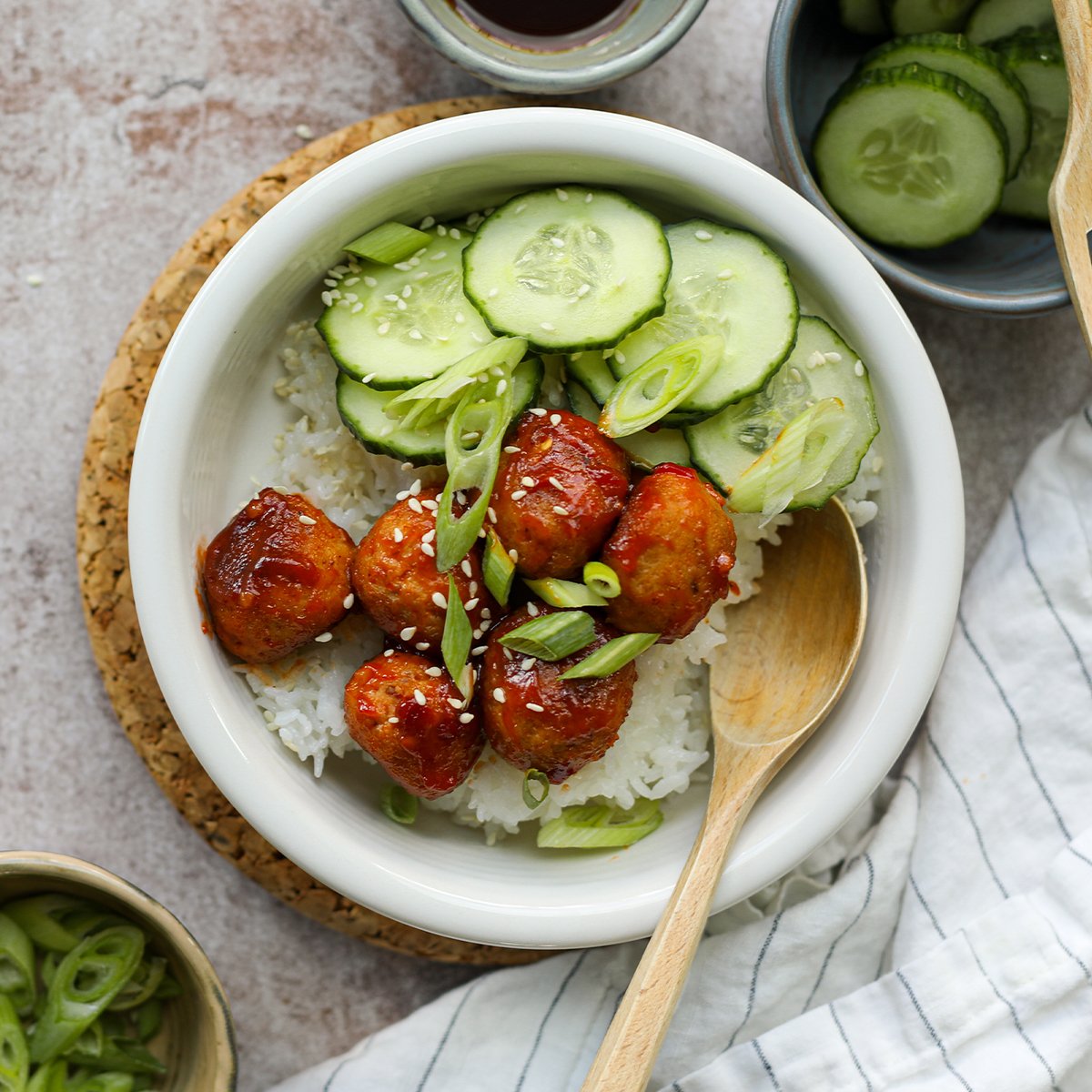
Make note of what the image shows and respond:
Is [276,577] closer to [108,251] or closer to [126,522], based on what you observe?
[126,522]

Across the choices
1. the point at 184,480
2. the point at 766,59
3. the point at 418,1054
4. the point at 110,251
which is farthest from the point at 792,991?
the point at 110,251

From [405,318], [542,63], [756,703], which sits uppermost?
[542,63]

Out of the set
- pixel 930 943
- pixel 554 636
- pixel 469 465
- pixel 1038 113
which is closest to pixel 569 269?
pixel 469 465

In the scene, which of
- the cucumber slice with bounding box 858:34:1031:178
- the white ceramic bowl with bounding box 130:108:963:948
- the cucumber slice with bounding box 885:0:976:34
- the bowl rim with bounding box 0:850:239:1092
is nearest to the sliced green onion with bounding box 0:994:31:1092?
the bowl rim with bounding box 0:850:239:1092

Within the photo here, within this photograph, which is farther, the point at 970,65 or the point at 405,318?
the point at 970,65

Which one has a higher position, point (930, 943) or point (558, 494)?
point (558, 494)

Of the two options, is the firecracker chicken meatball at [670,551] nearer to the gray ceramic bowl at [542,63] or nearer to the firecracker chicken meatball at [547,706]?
the firecracker chicken meatball at [547,706]

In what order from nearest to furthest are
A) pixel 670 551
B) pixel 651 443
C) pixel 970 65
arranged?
pixel 670 551 → pixel 651 443 → pixel 970 65

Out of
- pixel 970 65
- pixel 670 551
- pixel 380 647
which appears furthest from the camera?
pixel 970 65

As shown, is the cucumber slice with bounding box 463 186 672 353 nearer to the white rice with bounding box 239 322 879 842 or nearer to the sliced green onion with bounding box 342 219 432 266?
the sliced green onion with bounding box 342 219 432 266
